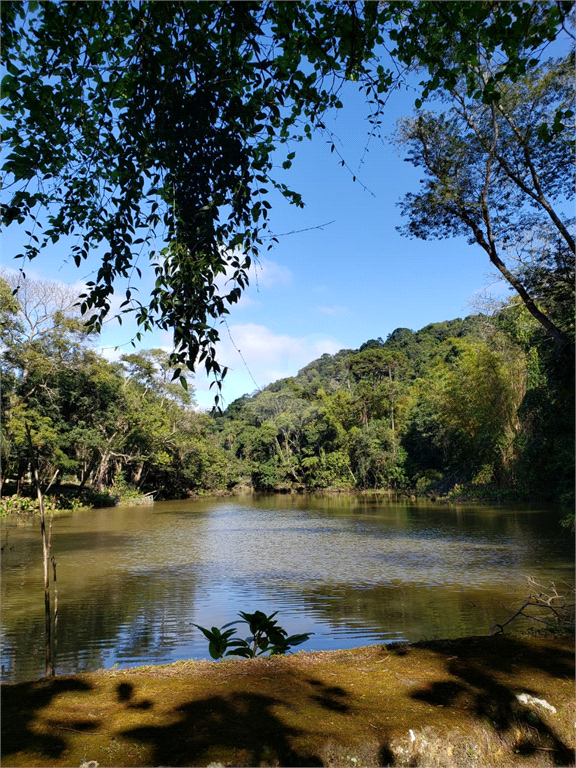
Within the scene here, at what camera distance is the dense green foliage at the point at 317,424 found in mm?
19281

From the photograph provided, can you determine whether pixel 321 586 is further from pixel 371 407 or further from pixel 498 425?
pixel 371 407

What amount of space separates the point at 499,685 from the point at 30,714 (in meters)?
1.84

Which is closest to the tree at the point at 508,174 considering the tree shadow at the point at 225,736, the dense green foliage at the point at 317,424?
the dense green foliage at the point at 317,424

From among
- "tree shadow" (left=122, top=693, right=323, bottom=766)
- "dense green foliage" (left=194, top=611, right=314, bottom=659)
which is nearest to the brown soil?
"tree shadow" (left=122, top=693, right=323, bottom=766)

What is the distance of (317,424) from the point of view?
41312mm

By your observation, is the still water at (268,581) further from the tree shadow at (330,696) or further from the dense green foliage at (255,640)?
the tree shadow at (330,696)

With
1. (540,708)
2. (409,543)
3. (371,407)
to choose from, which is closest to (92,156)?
(540,708)

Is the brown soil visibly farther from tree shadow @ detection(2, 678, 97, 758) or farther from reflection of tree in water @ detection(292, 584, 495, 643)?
reflection of tree in water @ detection(292, 584, 495, 643)

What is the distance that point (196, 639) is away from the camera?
18.4 feet

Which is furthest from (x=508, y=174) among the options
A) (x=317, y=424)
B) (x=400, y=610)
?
(x=317, y=424)

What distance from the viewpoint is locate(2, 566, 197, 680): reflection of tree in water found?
16.6ft

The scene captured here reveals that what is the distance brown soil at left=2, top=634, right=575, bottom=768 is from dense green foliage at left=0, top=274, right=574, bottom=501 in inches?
143

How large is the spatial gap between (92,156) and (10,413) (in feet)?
61.7

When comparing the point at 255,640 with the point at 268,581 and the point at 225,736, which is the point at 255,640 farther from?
the point at 268,581
